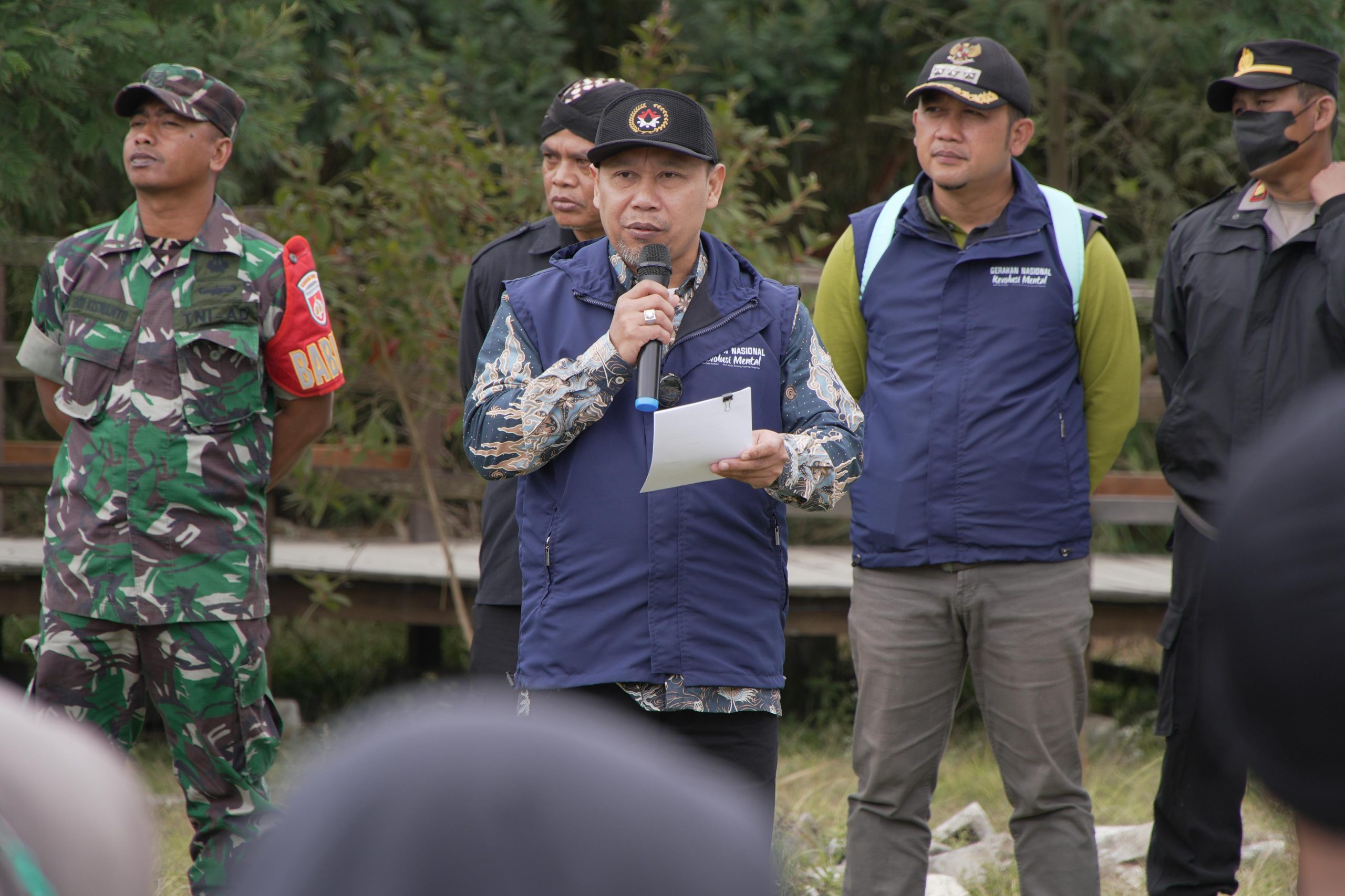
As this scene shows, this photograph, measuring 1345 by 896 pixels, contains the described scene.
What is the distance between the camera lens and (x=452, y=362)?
5.82m

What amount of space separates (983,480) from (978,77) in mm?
1098

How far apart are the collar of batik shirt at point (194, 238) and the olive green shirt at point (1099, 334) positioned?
65.0 inches

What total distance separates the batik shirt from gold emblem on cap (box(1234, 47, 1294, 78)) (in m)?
1.80

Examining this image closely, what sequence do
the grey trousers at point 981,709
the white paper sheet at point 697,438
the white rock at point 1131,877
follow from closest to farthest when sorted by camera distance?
the white paper sheet at point 697,438 < the grey trousers at point 981,709 < the white rock at point 1131,877

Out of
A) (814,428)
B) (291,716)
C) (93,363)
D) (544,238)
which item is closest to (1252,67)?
(814,428)

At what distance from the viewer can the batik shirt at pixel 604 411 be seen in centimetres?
288

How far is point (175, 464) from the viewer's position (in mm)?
3801

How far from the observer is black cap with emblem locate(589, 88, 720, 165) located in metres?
3.02

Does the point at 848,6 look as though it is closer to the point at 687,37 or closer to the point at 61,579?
the point at 687,37

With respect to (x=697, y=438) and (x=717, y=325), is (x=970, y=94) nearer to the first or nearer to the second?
(x=717, y=325)

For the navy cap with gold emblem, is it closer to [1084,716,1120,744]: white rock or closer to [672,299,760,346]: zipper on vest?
[672,299,760,346]: zipper on vest

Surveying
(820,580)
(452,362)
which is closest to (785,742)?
(820,580)

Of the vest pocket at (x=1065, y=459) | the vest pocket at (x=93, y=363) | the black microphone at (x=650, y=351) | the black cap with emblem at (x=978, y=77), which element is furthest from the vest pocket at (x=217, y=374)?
the vest pocket at (x=1065, y=459)

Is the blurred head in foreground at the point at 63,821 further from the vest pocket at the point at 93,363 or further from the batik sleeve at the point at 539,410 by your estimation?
the vest pocket at the point at 93,363
